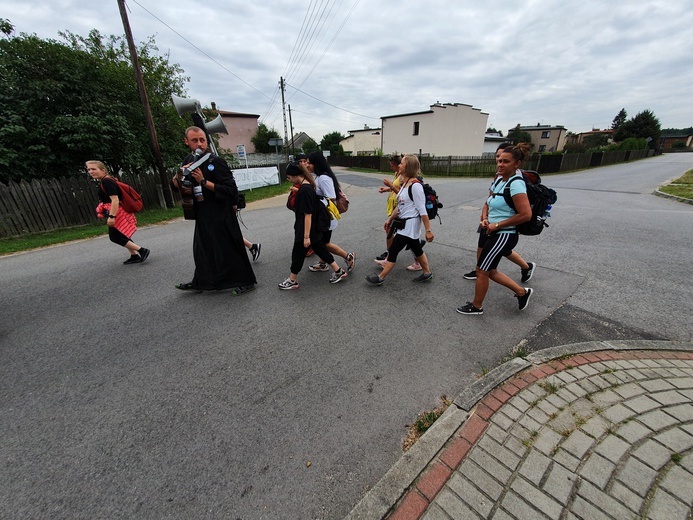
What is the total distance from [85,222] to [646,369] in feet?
40.9

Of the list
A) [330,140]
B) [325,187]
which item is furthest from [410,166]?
[330,140]

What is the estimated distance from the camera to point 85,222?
889 cm

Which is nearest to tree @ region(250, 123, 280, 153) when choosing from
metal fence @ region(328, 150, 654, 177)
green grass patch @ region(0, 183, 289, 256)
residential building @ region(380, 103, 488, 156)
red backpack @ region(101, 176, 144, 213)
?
residential building @ region(380, 103, 488, 156)

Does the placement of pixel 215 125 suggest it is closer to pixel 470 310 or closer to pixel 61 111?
pixel 470 310

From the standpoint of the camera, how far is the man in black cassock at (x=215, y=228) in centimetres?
338

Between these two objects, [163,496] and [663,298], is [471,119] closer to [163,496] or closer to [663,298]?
[663,298]

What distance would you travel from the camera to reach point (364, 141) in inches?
1939

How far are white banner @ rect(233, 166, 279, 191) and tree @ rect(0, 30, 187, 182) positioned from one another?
542 cm

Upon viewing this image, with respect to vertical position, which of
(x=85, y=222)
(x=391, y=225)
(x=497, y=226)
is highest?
(x=497, y=226)

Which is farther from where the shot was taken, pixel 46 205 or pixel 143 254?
pixel 46 205

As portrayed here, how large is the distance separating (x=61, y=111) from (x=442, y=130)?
31557 mm

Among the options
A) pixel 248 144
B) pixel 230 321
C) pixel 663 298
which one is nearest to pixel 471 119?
pixel 248 144

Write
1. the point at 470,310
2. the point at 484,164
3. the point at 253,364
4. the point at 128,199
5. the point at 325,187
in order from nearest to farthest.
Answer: the point at 253,364 → the point at 470,310 → the point at 325,187 → the point at 128,199 → the point at 484,164

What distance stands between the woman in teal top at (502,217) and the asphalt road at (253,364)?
0.54 metres
